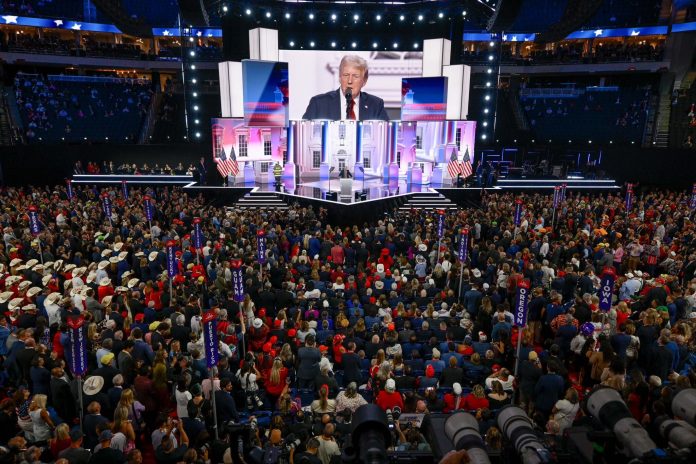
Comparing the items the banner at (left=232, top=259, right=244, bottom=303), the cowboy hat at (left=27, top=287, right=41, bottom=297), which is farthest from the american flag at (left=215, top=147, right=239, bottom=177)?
the banner at (left=232, top=259, right=244, bottom=303)

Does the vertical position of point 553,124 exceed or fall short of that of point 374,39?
it falls short

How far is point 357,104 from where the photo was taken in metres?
31.3

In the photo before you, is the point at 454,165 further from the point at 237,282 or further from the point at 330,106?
the point at 237,282

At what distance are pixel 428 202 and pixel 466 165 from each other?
18.0 ft

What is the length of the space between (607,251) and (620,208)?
283 inches

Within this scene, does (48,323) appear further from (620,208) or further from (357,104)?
(357,104)

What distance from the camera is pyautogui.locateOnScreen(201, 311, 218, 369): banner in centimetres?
729

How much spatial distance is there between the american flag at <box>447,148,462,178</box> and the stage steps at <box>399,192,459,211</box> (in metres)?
3.33

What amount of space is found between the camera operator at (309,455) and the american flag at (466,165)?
949 inches

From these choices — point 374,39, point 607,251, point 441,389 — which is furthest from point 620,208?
point 374,39

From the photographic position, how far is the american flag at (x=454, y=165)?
92.5 feet

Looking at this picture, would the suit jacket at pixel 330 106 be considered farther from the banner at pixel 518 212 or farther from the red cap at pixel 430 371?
the red cap at pixel 430 371

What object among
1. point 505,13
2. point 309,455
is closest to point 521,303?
point 309,455

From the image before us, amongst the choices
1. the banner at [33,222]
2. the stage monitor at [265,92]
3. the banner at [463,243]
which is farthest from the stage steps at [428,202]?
the banner at [33,222]
